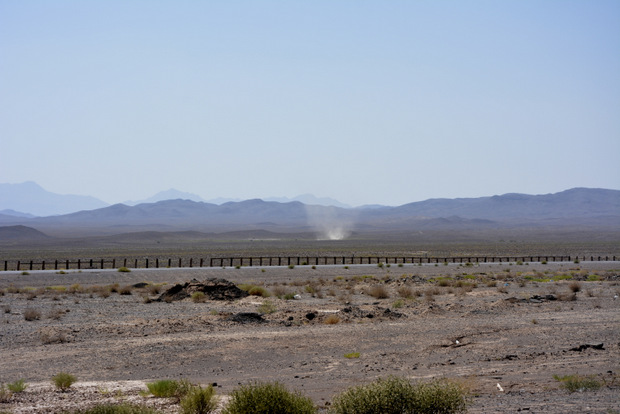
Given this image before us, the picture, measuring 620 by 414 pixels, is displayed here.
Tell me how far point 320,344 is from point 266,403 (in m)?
9.86

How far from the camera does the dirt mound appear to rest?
1201 inches

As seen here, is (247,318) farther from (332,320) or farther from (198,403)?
(198,403)

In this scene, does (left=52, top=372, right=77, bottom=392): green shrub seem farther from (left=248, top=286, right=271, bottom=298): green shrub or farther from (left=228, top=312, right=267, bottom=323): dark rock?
(left=248, top=286, right=271, bottom=298): green shrub

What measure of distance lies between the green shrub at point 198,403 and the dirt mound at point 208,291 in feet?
65.0

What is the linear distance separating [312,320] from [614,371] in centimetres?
1102

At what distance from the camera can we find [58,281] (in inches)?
1654

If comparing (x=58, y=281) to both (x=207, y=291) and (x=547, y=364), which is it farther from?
(x=547, y=364)

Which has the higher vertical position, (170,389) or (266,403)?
(266,403)

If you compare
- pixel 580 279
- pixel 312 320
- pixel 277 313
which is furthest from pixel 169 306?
pixel 580 279

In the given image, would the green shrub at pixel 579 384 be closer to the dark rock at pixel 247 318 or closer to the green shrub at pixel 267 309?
the dark rock at pixel 247 318

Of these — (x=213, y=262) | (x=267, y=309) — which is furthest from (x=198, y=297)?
(x=213, y=262)

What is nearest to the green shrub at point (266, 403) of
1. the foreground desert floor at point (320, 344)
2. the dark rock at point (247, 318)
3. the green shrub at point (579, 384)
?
the foreground desert floor at point (320, 344)

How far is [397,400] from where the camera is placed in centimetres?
918

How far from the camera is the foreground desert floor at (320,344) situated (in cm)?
1277
